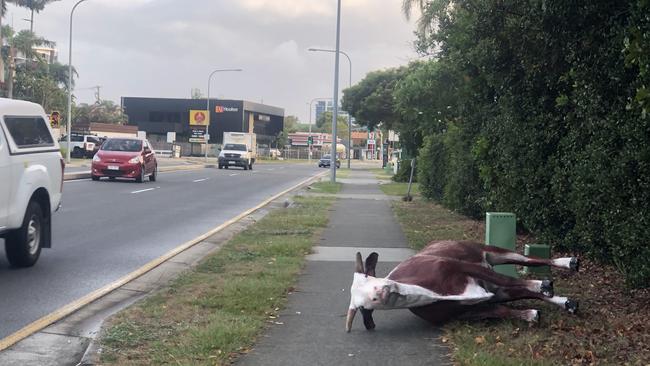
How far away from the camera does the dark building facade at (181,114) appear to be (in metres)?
102

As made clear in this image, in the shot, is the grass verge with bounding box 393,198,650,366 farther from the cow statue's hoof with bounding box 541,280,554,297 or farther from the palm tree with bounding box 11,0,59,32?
the palm tree with bounding box 11,0,59,32

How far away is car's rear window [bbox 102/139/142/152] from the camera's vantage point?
28.6m

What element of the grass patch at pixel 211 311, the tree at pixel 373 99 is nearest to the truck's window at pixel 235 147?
the tree at pixel 373 99

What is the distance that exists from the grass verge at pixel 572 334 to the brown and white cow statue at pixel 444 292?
4.9 inches

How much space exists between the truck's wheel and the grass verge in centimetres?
545

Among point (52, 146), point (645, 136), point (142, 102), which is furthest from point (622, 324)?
point (142, 102)

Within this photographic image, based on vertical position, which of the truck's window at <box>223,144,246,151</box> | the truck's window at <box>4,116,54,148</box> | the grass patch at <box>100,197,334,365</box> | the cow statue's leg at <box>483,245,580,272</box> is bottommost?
the grass patch at <box>100,197,334,365</box>

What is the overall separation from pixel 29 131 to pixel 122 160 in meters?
18.2

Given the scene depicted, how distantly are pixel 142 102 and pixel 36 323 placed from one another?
10122 centimetres

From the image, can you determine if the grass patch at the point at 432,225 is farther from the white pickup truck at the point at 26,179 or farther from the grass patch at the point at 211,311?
the white pickup truck at the point at 26,179

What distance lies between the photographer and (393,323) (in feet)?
22.4

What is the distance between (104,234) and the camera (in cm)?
1317

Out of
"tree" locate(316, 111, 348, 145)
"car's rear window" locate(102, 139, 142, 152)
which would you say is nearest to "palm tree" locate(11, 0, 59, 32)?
"car's rear window" locate(102, 139, 142, 152)

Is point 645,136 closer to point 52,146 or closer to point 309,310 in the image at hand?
point 309,310
